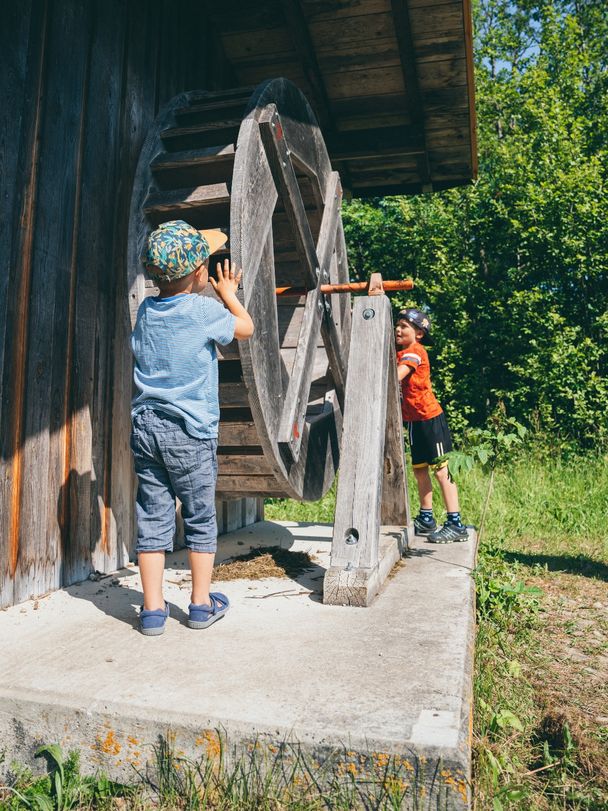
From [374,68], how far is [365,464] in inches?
120

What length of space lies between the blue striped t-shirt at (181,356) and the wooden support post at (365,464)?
0.77m

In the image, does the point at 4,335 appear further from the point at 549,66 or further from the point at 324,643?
the point at 549,66

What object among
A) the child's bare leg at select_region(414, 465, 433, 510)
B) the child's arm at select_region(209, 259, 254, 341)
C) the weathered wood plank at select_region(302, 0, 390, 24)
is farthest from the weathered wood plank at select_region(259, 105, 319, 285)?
the child's bare leg at select_region(414, 465, 433, 510)

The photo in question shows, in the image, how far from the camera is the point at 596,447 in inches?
404

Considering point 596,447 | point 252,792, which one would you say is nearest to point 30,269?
point 252,792

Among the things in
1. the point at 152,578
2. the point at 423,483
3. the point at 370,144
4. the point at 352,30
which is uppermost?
the point at 352,30

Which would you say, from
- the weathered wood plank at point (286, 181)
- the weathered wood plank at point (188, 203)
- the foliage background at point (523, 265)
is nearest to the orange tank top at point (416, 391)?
the weathered wood plank at point (286, 181)

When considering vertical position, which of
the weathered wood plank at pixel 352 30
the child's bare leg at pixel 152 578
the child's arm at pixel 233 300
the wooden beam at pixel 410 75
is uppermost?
the weathered wood plank at pixel 352 30

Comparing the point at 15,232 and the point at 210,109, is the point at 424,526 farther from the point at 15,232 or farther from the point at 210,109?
the point at 15,232

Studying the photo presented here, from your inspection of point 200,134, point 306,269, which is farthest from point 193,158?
point 306,269

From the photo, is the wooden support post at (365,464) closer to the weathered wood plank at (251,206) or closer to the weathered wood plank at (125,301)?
the weathered wood plank at (251,206)

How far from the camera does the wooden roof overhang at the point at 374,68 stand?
13.9 ft

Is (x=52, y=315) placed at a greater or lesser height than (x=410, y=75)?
lesser

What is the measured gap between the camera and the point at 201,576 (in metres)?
2.44
